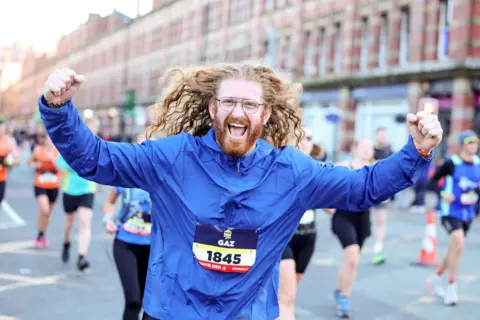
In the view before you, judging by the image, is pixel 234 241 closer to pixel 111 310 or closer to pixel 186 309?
pixel 186 309

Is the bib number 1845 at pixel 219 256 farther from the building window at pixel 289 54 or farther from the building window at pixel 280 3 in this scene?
the building window at pixel 280 3

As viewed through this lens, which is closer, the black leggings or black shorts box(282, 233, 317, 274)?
the black leggings

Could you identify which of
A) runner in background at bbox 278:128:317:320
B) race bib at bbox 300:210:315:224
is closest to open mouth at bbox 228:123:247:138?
runner in background at bbox 278:128:317:320

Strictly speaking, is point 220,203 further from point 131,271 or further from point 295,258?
point 295,258

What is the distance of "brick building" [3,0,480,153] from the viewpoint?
2134 centimetres

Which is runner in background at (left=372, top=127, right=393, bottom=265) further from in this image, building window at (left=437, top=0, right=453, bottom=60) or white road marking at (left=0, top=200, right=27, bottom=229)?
building window at (left=437, top=0, right=453, bottom=60)

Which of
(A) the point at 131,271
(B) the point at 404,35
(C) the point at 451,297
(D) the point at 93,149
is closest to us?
(D) the point at 93,149

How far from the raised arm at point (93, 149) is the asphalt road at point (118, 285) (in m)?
3.62

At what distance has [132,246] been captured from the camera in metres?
4.63

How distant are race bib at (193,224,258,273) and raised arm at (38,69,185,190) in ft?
1.02

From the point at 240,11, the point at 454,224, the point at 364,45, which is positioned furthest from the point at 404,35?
the point at 454,224

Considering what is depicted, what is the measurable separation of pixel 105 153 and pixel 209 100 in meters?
0.65

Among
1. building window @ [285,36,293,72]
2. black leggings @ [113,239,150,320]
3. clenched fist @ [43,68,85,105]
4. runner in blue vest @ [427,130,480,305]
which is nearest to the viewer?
clenched fist @ [43,68,85,105]

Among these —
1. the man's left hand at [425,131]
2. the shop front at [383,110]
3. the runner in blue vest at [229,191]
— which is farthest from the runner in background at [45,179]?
the shop front at [383,110]
